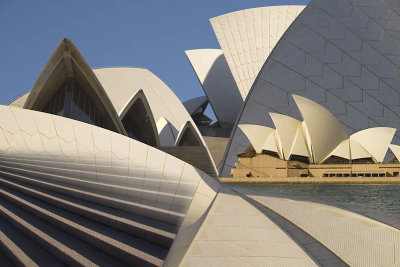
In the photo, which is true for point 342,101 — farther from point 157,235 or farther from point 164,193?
point 157,235

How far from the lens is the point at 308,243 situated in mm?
3324

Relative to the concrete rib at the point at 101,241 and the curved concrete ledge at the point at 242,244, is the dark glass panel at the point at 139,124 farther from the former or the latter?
the curved concrete ledge at the point at 242,244

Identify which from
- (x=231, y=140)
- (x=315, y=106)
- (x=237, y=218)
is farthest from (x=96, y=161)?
(x=231, y=140)

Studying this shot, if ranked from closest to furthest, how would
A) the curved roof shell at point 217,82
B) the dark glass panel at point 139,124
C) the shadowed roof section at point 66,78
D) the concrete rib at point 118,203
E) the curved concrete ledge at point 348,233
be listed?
the curved concrete ledge at point 348,233 → the concrete rib at point 118,203 → the shadowed roof section at point 66,78 → the dark glass panel at point 139,124 → the curved roof shell at point 217,82

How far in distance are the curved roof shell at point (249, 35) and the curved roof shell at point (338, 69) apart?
5.61 m

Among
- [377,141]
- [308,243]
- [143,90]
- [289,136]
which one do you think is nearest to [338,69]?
[377,141]

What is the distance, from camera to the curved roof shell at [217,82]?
106 ft

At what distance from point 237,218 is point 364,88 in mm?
16185

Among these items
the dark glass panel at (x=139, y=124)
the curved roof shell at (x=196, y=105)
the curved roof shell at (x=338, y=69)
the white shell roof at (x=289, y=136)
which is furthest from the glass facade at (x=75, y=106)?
the curved roof shell at (x=196, y=105)

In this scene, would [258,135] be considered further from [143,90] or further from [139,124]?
[143,90]

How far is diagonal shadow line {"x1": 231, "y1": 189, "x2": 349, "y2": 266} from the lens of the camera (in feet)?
9.83

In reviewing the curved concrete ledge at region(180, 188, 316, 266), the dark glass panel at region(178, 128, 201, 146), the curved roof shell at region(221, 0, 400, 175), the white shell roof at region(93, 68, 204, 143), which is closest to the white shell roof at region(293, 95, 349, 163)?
the curved roof shell at region(221, 0, 400, 175)

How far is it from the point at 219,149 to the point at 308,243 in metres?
24.5

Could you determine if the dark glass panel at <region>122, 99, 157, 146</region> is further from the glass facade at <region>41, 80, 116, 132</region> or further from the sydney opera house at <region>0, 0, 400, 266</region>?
the glass facade at <region>41, 80, 116, 132</region>
